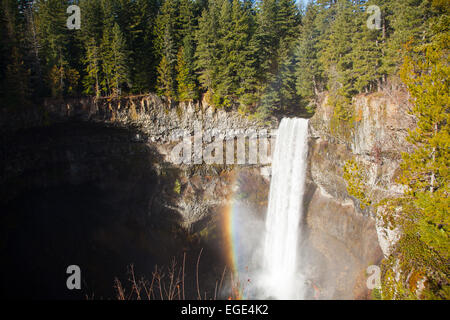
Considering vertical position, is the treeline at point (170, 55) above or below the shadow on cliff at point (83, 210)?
above

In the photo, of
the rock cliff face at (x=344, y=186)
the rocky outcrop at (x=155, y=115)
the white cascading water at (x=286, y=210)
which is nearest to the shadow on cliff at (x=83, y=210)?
the rocky outcrop at (x=155, y=115)

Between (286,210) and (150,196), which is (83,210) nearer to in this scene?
(150,196)

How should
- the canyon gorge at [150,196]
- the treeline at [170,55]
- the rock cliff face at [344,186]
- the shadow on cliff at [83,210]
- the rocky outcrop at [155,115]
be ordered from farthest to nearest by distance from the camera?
1. the rocky outcrop at [155,115]
2. the treeline at [170,55]
3. the shadow on cliff at [83,210]
4. the canyon gorge at [150,196]
5. the rock cliff face at [344,186]

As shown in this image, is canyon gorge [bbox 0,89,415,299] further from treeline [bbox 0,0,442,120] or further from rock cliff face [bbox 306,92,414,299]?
treeline [bbox 0,0,442,120]

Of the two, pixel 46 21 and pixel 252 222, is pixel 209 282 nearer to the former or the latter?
pixel 252 222

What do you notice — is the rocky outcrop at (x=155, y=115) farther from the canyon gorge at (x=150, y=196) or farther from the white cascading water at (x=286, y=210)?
the white cascading water at (x=286, y=210)

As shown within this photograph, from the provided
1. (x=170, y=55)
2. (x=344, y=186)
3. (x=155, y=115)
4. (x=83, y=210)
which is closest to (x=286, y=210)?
(x=344, y=186)
